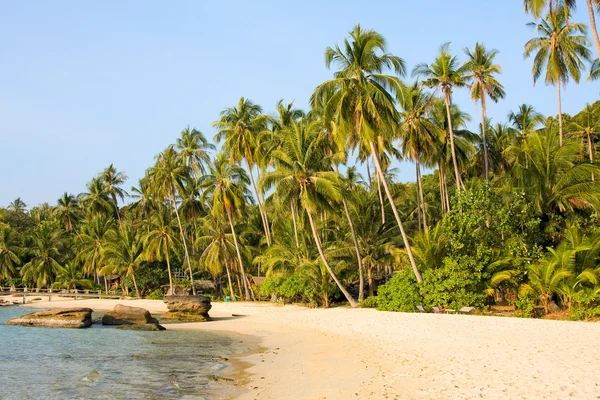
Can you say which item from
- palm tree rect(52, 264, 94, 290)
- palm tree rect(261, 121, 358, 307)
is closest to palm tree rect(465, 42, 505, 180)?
palm tree rect(261, 121, 358, 307)

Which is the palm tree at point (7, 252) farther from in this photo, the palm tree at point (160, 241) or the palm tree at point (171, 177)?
the palm tree at point (171, 177)

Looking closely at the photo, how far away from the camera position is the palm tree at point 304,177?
25.2m

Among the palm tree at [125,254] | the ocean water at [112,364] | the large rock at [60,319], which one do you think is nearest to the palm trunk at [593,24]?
the ocean water at [112,364]

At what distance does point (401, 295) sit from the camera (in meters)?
23.0

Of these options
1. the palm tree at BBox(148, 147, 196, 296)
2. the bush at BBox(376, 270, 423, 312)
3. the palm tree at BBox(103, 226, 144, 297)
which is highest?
the palm tree at BBox(148, 147, 196, 296)

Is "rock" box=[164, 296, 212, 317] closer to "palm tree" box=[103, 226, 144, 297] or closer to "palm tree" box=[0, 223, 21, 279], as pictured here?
"palm tree" box=[103, 226, 144, 297]

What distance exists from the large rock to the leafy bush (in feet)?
48.7

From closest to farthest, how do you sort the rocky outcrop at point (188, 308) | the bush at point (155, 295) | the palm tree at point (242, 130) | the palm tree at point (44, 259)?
the rocky outcrop at point (188, 308), the palm tree at point (242, 130), the bush at point (155, 295), the palm tree at point (44, 259)

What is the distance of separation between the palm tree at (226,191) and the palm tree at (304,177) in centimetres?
1080

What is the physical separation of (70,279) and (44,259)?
3.73 m

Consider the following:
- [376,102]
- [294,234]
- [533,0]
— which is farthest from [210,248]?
[533,0]

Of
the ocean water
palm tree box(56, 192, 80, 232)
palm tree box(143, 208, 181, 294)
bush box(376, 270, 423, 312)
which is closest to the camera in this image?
the ocean water

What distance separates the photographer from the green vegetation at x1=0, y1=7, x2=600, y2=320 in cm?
2145

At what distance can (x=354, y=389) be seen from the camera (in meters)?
9.12
